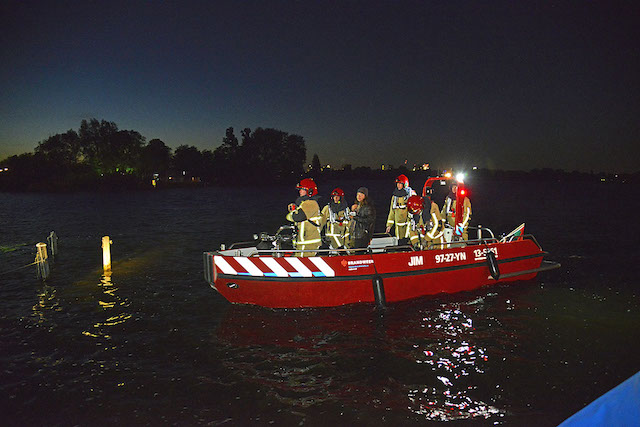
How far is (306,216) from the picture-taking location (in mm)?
8164

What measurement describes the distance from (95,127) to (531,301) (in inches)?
4198

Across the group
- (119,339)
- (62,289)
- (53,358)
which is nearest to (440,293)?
(119,339)

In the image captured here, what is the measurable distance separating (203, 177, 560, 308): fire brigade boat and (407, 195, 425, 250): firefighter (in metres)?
0.84

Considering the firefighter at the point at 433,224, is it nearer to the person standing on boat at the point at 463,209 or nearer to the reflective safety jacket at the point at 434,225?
the reflective safety jacket at the point at 434,225

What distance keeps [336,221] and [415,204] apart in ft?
5.66

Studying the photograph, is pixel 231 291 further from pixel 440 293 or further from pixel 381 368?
pixel 440 293

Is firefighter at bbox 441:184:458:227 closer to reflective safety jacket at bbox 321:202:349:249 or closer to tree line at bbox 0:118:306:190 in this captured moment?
reflective safety jacket at bbox 321:202:349:249

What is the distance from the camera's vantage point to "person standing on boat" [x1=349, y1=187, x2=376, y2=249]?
338 inches

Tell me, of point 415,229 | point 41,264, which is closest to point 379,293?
point 415,229

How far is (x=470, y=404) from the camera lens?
17.1 feet

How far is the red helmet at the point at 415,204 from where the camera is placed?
8976mm

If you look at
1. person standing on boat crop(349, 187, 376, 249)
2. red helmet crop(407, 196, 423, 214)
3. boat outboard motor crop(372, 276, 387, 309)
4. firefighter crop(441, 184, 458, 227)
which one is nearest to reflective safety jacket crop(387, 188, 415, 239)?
red helmet crop(407, 196, 423, 214)

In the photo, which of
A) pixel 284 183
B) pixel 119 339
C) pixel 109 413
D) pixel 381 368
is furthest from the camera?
pixel 284 183

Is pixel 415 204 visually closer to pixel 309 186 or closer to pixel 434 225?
pixel 434 225
